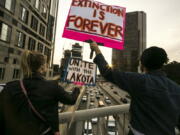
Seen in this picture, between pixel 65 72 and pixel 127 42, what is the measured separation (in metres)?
110

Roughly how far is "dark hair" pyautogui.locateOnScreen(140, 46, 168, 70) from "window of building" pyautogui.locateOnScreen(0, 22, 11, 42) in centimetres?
2033

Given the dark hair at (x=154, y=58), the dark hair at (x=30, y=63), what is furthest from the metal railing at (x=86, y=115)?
the dark hair at (x=154, y=58)

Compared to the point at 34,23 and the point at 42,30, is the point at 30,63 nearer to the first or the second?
the point at 34,23

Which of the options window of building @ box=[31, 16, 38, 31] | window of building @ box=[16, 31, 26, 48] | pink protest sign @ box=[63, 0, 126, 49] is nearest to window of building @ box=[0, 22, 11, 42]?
window of building @ box=[16, 31, 26, 48]

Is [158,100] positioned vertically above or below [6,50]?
below

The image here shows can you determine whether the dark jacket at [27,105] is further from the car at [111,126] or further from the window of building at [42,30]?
the window of building at [42,30]

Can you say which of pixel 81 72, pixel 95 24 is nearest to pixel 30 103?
pixel 81 72

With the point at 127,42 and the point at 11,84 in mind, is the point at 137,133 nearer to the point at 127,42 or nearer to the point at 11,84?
the point at 11,84

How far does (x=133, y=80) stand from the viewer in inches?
59.6

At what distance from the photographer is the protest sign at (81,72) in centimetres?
291

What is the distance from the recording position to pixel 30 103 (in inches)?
68.3

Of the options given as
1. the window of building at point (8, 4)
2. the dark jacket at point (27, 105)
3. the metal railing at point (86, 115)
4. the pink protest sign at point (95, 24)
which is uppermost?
the window of building at point (8, 4)

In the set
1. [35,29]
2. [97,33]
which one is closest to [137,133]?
[97,33]

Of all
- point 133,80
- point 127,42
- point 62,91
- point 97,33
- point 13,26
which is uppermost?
point 127,42
